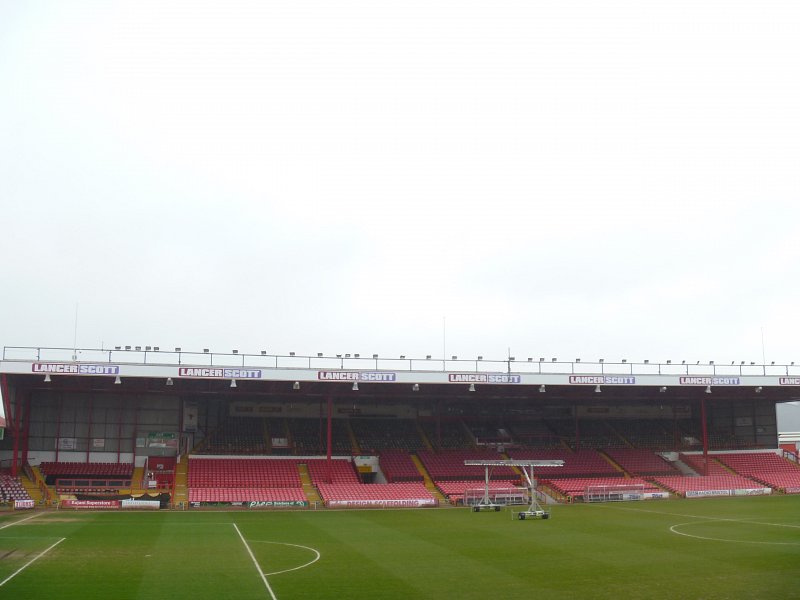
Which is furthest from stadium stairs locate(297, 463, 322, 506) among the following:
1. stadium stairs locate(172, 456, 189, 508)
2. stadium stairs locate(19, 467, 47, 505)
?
stadium stairs locate(19, 467, 47, 505)

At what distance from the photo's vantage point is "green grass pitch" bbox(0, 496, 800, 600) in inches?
740

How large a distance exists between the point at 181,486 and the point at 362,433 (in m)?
16.4

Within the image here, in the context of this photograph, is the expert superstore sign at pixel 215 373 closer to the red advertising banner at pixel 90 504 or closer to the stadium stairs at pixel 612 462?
the red advertising banner at pixel 90 504

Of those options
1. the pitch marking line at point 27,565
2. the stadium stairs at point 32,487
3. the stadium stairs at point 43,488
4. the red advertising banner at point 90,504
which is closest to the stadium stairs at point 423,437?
the red advertising banner at point 90,504

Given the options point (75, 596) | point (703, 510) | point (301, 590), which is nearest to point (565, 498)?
point (703, 510)

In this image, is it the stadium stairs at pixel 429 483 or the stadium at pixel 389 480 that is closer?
the stadium at pixel 389 480

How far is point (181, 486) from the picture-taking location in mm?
51562

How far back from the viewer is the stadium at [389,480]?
70.9 ft

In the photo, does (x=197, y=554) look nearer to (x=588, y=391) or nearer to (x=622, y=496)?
(x=622, y=496)

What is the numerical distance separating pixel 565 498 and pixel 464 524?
1754cm

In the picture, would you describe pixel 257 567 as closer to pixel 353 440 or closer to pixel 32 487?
pixel 32 487

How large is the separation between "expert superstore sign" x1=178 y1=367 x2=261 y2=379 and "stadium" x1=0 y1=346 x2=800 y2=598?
0.32ft

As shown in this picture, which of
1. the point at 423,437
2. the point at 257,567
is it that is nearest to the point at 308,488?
the point at 423,437

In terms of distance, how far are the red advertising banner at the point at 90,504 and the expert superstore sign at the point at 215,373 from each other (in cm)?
917
